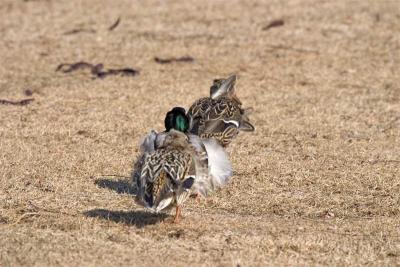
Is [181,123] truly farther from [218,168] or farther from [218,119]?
[218,119]

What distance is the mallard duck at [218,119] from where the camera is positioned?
31.4ft

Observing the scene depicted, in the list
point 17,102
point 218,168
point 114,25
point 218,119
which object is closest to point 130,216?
point 218,168

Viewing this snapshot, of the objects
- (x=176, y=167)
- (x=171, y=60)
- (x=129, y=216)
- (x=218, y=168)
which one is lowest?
(x=171, y=60)

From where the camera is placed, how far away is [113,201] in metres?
8.48

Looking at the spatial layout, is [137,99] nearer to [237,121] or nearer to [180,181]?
[237,121]

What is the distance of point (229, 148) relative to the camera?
1062 cm

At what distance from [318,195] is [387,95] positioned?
480 centimetres

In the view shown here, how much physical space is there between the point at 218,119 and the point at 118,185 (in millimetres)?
1420

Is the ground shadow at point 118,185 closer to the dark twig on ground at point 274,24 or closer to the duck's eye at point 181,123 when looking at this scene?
the duck's eye at point 181,123

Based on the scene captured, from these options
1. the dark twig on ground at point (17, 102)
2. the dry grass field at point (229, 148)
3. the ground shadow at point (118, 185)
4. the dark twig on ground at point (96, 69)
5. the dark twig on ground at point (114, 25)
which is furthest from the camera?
the dark twig on ground at point (114, 25)

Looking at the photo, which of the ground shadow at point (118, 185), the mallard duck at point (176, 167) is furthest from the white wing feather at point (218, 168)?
the ground shadow at point (118, 185)

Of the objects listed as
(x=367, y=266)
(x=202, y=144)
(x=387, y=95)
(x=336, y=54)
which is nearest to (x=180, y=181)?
(x=202, y=144)

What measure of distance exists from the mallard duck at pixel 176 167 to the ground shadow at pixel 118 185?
88 cm

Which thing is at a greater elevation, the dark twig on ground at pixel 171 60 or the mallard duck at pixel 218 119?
the mallard duck at pixel 218 119
